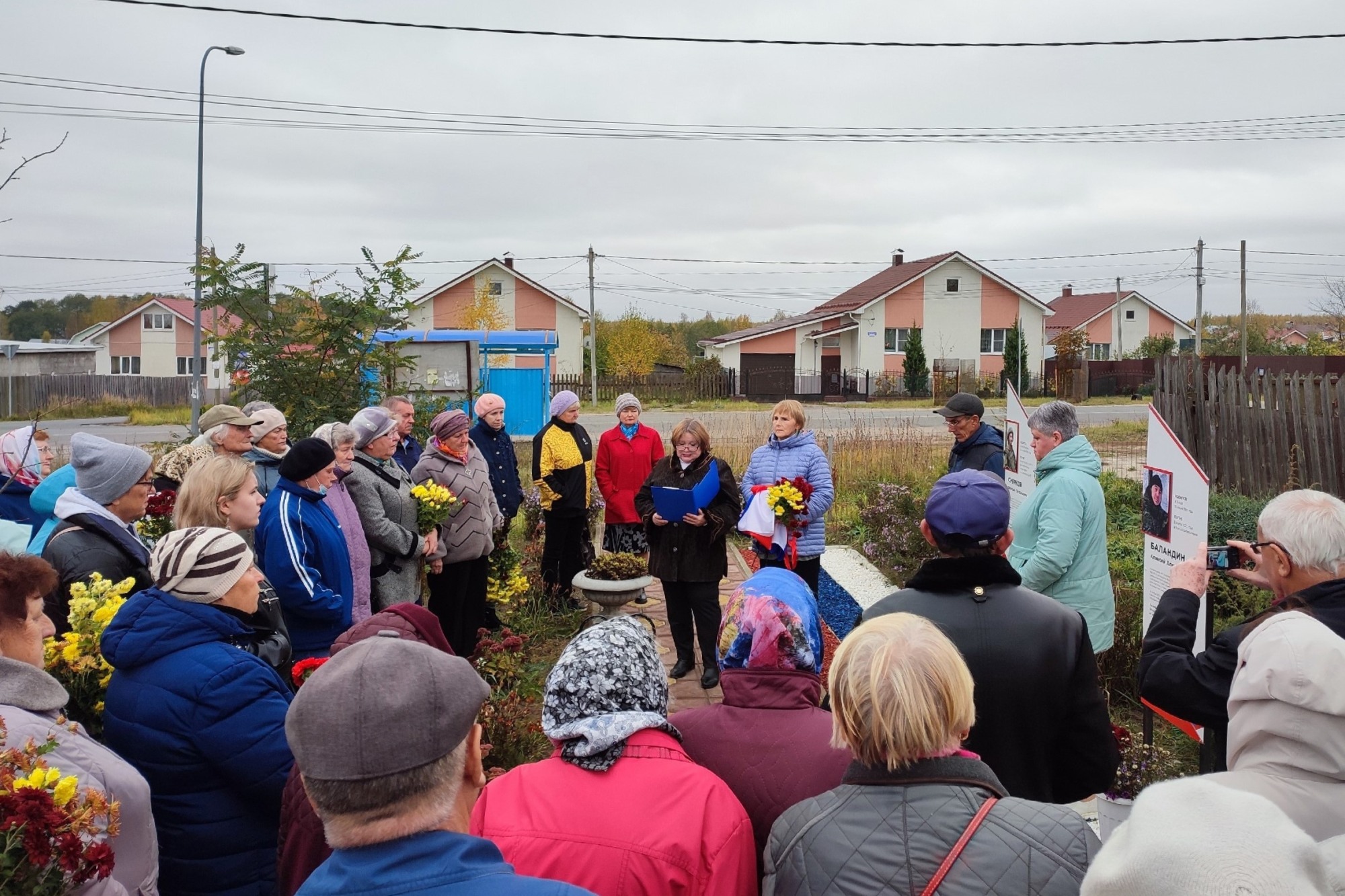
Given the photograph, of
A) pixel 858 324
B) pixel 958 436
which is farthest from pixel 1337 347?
pixel 958 436

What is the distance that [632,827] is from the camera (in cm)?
196

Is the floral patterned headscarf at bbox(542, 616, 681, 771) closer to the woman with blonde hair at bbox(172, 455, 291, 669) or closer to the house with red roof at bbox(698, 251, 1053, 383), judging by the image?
the woman with blonde hair at bbox(172, 455, 291, 669)

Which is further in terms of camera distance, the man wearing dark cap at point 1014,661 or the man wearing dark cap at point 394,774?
the man wearing dark cap at point 1014,661

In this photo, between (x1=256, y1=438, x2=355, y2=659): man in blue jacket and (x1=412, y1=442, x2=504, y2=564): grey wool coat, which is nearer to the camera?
(x1=256, y1=438, x2=355, y2=659): man in blue jacket

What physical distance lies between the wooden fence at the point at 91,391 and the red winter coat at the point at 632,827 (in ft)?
128

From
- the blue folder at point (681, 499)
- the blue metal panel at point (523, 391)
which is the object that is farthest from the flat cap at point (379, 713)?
Answer: the blue metal panel at point (523, 391)

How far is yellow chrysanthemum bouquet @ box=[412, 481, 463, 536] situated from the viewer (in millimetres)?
5906

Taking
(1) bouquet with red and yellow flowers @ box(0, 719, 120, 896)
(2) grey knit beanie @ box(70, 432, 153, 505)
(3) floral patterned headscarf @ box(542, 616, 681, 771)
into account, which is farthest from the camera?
(2) grey knit beanie @ box(70, 432, 153, 505)

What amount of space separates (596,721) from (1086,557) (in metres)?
3.23

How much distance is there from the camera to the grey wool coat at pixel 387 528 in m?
5.50

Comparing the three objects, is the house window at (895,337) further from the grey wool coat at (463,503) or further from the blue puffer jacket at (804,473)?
the grey wool coat at (463,503)

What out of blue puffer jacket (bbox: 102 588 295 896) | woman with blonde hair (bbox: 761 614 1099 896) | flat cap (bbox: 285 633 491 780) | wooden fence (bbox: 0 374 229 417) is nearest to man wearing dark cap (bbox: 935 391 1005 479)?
woman with blonde hair (bbox: 761 614 1099 896)

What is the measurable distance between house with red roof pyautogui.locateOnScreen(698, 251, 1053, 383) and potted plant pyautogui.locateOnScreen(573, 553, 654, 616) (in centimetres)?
3934

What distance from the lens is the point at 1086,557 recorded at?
4523mm
